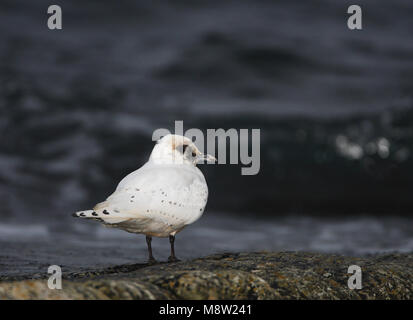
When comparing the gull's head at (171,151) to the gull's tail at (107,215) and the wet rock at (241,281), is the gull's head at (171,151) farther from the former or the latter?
the wet rock at (241,281)

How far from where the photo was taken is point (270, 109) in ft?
57.2

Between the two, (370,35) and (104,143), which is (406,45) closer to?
(370,35)

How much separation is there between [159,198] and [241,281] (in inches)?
57.2

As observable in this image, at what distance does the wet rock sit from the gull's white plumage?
51 centimetres

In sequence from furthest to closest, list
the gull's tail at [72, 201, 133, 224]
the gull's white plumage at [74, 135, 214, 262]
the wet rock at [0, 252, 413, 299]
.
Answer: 1. the gull's white plumage at [74, 135, 214, 262]
2. the gull's tail at [72, 201, 133, 224]
3. the wet rock at [0, 252, 413, 299]

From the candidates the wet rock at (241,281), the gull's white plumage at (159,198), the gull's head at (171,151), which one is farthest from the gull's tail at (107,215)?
the gull's head at (171,151)

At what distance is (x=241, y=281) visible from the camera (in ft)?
14.3

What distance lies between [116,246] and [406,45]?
50.1 ft

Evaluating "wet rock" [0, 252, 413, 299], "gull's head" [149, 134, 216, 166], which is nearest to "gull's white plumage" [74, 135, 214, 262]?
"gull's head" [149, 134, 216, 166]

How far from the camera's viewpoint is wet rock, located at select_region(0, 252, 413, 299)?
12.8 feet

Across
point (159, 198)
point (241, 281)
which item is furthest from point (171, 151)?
point (241, 281)

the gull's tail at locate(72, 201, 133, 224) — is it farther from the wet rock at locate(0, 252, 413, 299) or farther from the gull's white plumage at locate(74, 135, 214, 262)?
the wet rock at locate(0, 252, 413, 299)

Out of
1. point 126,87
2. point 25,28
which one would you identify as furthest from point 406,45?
point 25,28

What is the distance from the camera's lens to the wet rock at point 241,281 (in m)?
3.89
